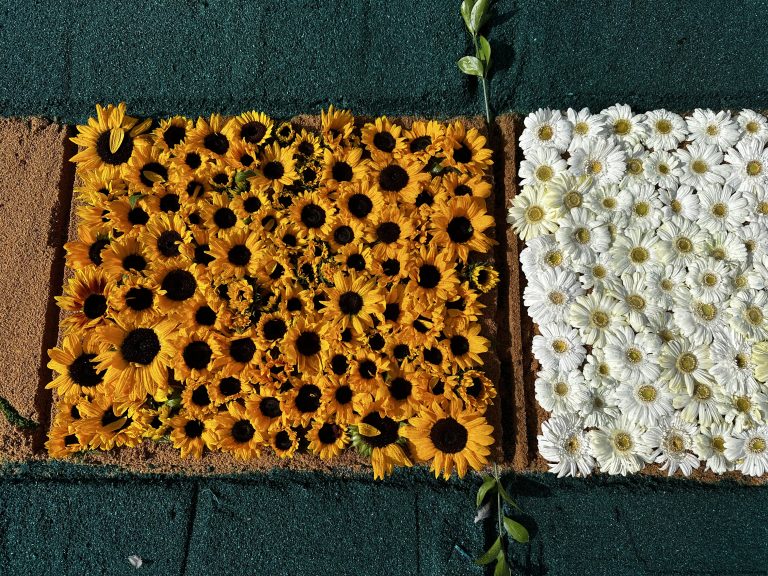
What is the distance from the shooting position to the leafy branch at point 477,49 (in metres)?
1.83

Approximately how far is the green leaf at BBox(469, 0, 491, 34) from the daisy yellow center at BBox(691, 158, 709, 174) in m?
0.84

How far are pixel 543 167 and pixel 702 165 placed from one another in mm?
517

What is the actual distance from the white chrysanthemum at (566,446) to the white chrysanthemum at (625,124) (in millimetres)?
912

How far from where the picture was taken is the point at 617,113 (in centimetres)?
180

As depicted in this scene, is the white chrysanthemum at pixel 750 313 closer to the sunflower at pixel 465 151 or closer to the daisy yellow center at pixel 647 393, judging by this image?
the daisy yellow center at pixel 647 393

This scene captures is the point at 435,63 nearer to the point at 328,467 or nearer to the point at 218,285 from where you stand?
the point at 218,285

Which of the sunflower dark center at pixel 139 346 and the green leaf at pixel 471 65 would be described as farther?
the green leaf at pixel 471 65

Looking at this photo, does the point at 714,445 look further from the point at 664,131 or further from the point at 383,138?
the point at 383,138

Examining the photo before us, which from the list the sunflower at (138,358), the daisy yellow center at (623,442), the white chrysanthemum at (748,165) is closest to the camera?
the sunflower at (138,358)

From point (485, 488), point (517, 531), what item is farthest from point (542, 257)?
point (517, 531)

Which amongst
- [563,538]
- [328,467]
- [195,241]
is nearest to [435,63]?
[195,241]

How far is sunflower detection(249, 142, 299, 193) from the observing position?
5.45 feet

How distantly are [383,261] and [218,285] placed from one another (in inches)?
18.9

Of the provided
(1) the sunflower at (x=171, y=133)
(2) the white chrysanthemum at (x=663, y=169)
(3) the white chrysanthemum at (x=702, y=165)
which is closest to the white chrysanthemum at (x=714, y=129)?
(3) the white chrysanthemum at (x=702, y=165)
